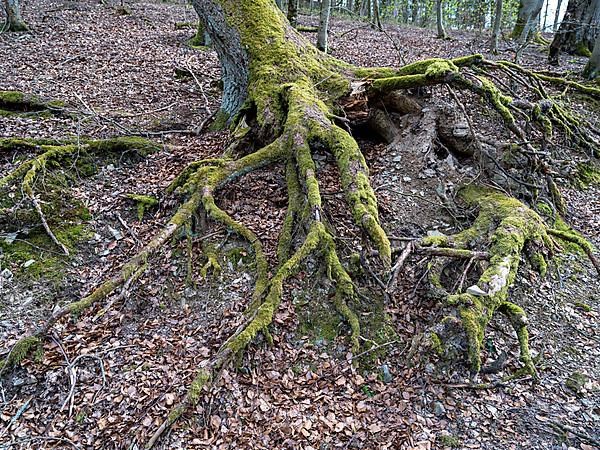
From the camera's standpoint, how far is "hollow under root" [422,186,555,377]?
397 centimetres

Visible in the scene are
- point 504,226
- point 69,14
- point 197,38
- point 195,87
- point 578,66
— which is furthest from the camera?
point 69,14

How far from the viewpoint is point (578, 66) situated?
39.3 feet

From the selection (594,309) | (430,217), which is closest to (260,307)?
(430,217)

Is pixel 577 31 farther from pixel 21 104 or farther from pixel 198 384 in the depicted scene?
pixel 198 384

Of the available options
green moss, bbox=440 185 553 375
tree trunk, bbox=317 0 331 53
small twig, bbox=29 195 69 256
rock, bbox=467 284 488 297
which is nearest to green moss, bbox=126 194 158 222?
small twig, bbox=29 195 69 256

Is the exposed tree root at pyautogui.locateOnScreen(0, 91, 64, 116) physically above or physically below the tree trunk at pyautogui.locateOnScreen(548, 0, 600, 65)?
below

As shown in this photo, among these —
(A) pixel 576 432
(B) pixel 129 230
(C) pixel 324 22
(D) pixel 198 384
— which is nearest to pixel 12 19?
(C) pixel 324 22

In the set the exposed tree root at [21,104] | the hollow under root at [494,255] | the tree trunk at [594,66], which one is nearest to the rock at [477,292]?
the hollow under root at [494,255]

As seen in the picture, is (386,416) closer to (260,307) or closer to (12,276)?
(260,307)

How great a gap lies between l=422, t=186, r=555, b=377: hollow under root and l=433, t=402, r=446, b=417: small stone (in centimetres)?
45

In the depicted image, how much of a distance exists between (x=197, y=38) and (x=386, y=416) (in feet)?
44.4

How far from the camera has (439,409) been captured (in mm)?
3918

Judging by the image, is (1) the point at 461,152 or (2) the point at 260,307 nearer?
(2) the point at 260,307

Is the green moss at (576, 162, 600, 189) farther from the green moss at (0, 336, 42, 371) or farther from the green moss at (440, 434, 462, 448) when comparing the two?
the green moss at (0, 336, 42, 371)
